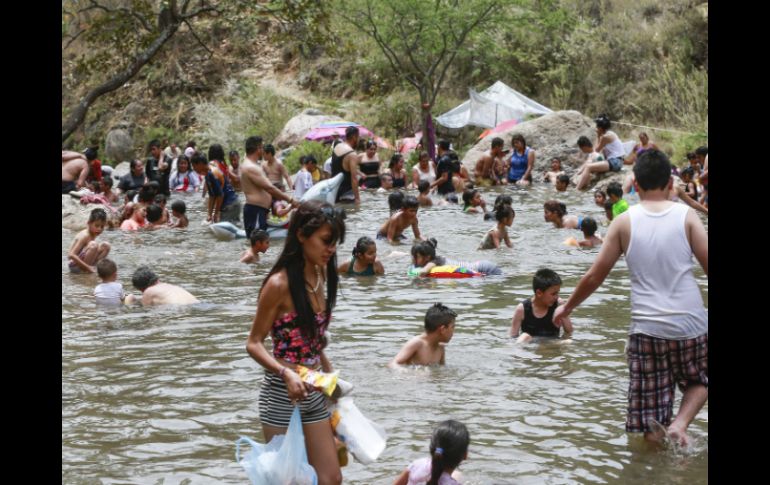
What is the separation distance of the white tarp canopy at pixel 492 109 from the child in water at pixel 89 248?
18.2 meters

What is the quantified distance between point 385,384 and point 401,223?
6841 millimetres

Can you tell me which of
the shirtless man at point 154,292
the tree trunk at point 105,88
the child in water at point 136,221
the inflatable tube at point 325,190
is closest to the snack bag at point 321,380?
the shirtless man at point 154,292

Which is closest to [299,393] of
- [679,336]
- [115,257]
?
[679,336]

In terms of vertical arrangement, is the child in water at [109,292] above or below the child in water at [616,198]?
below

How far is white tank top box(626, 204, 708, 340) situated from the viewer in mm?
5180

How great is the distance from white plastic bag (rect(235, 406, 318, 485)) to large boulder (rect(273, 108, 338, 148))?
83.0 feet

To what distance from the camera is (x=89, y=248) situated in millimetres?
12617

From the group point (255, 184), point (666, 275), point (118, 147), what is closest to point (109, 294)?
point (255, 184)

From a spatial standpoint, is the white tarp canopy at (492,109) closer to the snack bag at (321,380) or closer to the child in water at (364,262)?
the child in water at (364,262)

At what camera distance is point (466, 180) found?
22.4 metres

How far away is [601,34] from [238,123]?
37.2ft

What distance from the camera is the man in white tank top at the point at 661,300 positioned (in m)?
5.18

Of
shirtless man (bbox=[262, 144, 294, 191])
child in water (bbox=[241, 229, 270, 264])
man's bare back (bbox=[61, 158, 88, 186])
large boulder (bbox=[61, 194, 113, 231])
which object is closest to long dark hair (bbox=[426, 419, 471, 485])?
child in water (bbox=[241, 229, 270, 264])

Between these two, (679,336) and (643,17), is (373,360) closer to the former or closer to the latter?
(679,336)
